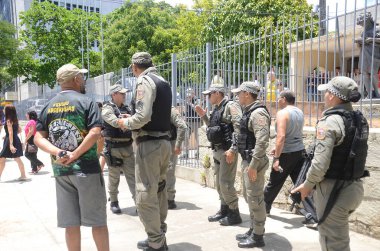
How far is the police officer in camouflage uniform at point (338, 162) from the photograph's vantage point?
2662mm

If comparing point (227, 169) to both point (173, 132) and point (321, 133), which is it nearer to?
point (173, 132)

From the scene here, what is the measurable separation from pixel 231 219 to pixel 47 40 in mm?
23695

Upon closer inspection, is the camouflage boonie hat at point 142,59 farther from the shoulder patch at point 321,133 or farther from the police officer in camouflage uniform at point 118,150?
the shoulder patch at point 321,133

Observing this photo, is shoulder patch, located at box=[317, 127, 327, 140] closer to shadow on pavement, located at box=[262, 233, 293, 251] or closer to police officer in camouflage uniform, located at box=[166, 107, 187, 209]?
shadow on pavement, located at box=[262, 233, 293, 251]

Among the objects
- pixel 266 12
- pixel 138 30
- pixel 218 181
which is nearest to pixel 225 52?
pixel 218 181

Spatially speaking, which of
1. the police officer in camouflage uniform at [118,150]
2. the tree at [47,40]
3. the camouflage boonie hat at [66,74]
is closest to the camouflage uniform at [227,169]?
the police officer in camouflage uniform at [118,150]

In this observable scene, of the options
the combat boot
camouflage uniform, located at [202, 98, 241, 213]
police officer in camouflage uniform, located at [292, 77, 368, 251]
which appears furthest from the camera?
the combat boot

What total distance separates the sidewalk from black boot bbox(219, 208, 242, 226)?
8 cm

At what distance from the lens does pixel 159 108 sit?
3.62 m

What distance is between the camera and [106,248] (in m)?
3.25

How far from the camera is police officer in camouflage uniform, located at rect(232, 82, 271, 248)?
12.3ft

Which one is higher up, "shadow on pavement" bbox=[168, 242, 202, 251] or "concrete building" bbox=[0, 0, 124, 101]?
"concrete building" bbox=[0, 0, 124, 101]

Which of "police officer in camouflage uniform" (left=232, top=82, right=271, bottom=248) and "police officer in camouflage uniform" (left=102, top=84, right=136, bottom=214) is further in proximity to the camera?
"police officer in camouflage uniform" (left=102, top=84, right=136, bottom=214)

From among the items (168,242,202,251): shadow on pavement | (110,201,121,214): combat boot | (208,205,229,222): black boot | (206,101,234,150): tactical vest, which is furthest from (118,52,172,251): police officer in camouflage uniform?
(110,201,121,214): combat boot
